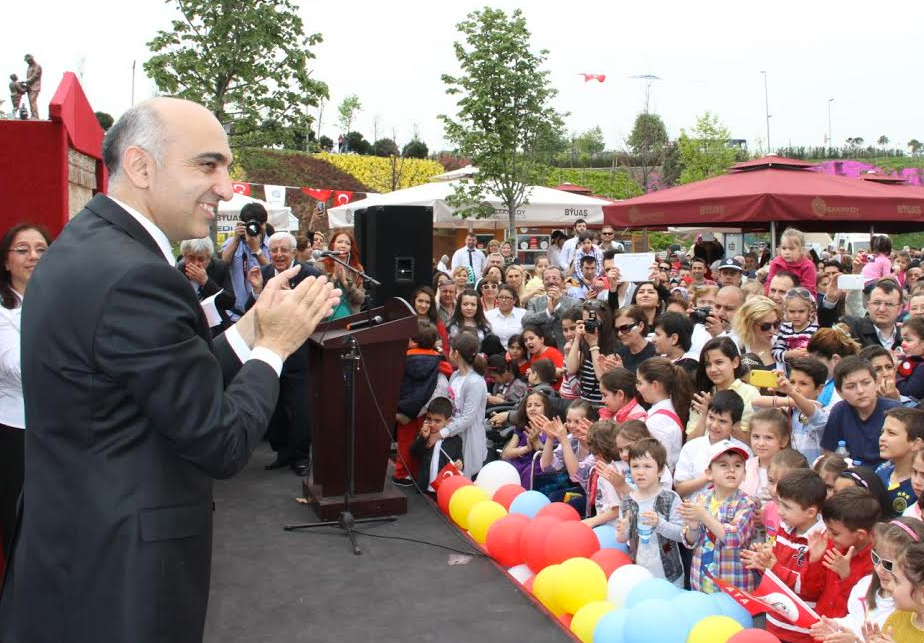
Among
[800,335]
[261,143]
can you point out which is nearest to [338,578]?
[800,335]

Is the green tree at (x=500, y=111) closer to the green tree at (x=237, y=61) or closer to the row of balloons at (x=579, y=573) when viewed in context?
the green tree at (x=237, y=61)

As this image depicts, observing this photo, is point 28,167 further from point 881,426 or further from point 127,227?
point 881,426

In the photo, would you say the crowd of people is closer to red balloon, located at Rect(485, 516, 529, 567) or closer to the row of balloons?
the row of balloons

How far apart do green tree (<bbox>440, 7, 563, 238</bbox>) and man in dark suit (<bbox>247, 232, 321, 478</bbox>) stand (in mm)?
8434

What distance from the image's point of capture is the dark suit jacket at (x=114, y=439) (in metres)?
1.42

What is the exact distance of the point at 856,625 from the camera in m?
2.76

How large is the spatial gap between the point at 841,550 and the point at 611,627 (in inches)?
35.0

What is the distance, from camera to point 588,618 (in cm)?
356

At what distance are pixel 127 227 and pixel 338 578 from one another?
10.3ft

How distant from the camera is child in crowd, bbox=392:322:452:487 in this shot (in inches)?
235

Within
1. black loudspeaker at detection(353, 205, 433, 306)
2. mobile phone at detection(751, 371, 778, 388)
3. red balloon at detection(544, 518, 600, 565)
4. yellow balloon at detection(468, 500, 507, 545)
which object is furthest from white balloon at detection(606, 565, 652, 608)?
black loudspeaker at detection(353, 205, 433, 306)

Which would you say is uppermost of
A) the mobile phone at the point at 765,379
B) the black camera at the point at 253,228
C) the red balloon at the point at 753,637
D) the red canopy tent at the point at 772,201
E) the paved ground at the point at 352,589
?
the red canopy tent at the point at 772,201

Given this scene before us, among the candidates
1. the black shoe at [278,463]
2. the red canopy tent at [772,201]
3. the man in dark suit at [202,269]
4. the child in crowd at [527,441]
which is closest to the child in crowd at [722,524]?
the child in crowd at [527,441]

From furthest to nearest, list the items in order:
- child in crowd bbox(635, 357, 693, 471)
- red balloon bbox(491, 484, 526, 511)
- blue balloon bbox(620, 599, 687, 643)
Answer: red balloon bbox(491, 484, 526, 511), child in crowd bbox(635, 357, 693, 471), blue balloon bbox(620, 599, 687, 643)
